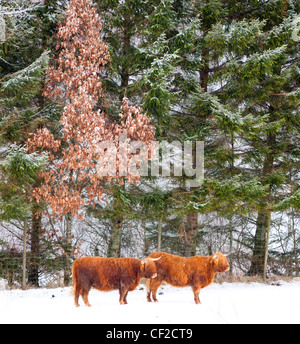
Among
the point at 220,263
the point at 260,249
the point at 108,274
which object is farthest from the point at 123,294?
the point at 260,249

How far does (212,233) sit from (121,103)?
512 centimetres

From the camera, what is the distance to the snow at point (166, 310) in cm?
363

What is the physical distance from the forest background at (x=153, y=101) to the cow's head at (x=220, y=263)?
4.64 feet

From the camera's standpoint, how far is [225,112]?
5297 mm

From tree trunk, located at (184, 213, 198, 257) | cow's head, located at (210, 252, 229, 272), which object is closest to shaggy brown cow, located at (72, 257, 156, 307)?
cow's head, located at (210, 252, 229, 272)

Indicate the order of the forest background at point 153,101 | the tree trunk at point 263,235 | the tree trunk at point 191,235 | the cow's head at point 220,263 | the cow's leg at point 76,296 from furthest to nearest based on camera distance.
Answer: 1. the tree trunk at point 263,235
2. the tree trunk at point 191,235
3. the forest background at point 153,101
4. the cow's head at point 220,263
5. the cow's leg at point 76,296

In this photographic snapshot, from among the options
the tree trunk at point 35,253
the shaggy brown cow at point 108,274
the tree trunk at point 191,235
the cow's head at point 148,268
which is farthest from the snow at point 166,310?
the tree trunk at point 35,253

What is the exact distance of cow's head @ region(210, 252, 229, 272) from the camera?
4148 mm

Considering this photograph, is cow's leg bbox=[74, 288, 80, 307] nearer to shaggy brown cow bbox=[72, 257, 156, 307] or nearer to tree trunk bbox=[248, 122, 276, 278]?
shaggy brown cow bbox=[72, 257, 156, 307]

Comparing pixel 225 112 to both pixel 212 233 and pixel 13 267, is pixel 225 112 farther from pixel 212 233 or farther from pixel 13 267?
pixel 13 267

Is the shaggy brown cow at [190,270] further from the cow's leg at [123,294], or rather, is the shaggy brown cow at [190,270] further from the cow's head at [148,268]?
the cow's leg at [123,294]

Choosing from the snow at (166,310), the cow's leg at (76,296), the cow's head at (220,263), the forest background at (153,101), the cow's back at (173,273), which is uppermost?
the forest background at (153,101)

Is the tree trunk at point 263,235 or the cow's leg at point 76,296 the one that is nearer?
the cow's leg at point 76,296

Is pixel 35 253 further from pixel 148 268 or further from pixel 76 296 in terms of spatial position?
pixel 148 268
